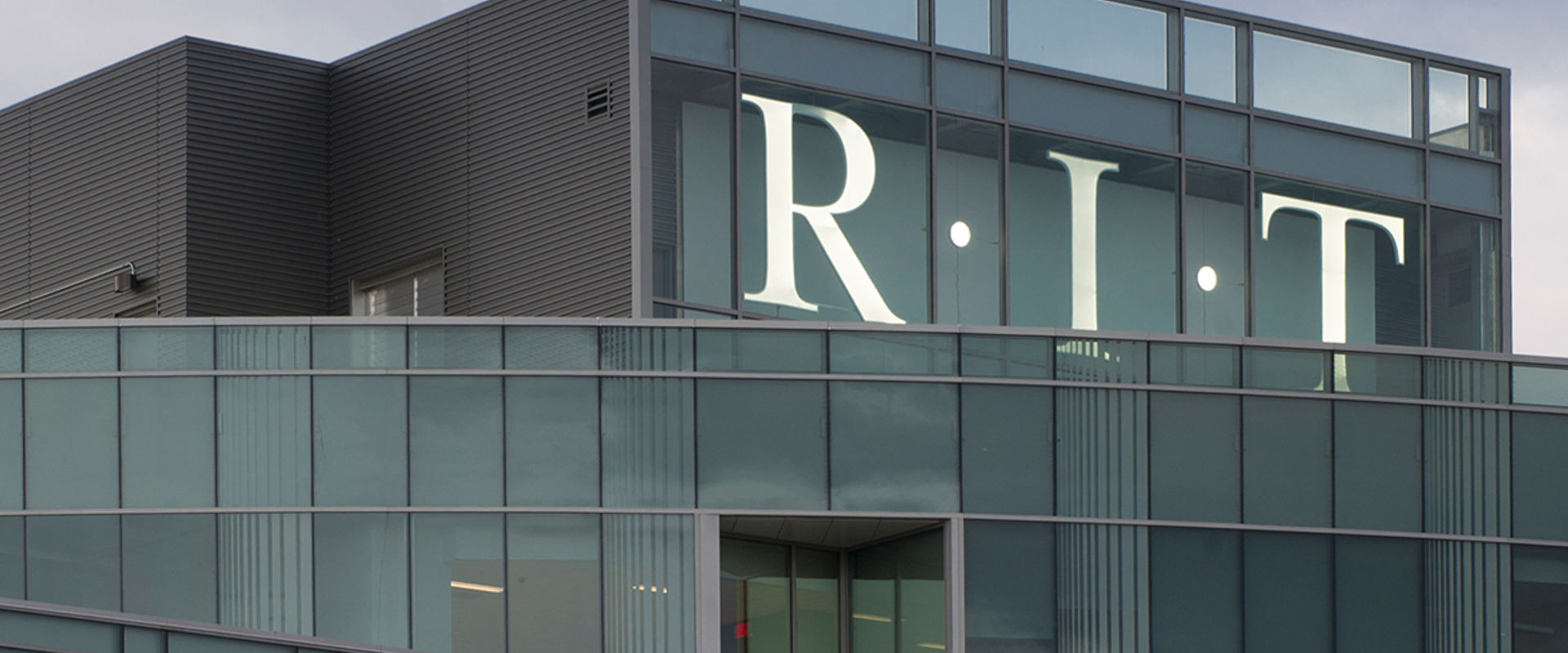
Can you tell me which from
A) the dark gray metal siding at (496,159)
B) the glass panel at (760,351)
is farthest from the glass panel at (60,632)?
the dark gray metal siding at (496,159)

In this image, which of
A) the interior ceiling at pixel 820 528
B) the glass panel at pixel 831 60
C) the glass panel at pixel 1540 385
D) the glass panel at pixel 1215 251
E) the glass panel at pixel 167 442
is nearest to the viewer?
the glass panel at pixel 167 442

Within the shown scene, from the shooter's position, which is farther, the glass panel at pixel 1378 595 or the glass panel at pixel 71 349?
the glass panel at pixel 1378 595

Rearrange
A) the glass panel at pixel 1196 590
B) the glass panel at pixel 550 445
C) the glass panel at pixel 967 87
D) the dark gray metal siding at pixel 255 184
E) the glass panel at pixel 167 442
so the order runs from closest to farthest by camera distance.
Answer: the glass panel at pixel 167 442 < the glass panel at pixel 550 445 < the glass panel at pixel 1196 590 < the glass panel at pixel 967 87 < the dark gray metal siding at pixel 255 184

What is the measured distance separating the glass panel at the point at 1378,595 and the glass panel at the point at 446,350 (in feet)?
40.0

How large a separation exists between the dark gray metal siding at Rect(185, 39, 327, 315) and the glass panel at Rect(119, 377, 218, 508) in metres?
6.13

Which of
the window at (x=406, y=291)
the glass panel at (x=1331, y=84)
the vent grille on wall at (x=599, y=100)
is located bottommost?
the window at (x=406, y=291)

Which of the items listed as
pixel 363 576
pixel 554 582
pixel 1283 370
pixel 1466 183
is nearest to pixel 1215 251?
pixel 1283 370

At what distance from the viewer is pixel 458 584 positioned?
28297 mm

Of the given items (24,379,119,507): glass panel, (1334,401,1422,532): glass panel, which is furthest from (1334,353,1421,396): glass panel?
(24,379,119,507): glass panel

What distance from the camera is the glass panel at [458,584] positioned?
2802 cm

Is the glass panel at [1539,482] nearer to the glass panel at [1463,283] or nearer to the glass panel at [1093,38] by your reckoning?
the glass panel at [1463,283]

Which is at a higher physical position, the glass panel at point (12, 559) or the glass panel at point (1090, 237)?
the glass panel at point (1090, 237)

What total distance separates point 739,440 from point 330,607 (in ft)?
19.2

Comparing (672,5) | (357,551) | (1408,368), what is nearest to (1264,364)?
(1408,368)
